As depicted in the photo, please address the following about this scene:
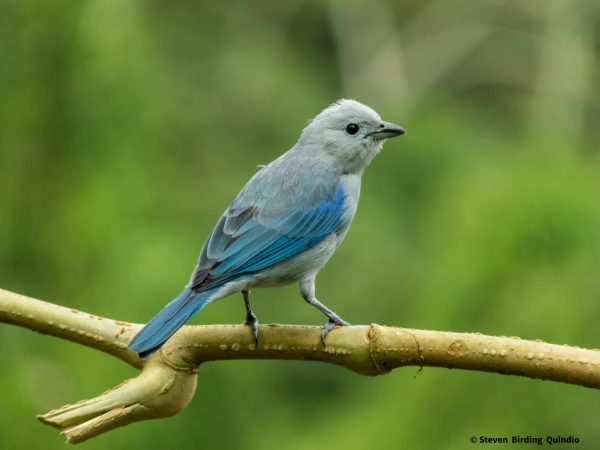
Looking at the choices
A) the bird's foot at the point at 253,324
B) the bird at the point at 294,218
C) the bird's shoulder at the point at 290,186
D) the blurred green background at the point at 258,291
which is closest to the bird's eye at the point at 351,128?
the bird at the point at 294,218

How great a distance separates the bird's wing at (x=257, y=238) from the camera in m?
4.28

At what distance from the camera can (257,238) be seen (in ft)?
14.6

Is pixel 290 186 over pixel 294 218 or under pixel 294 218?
over

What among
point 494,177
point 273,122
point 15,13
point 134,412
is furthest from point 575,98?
point 134,412

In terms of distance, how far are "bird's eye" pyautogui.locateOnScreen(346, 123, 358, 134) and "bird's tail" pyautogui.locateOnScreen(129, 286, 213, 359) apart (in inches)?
56.9

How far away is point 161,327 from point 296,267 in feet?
3.47

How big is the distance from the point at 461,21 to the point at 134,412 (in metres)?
5.76

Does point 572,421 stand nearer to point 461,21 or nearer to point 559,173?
point 559,173

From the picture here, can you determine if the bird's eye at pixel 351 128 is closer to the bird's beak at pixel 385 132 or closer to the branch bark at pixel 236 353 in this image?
the bird's beak at pixel 385 132

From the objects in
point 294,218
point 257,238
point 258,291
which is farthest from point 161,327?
point 258,291

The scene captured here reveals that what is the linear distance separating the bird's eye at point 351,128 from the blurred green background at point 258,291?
594 mm

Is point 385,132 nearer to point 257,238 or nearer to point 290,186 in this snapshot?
point 290,186

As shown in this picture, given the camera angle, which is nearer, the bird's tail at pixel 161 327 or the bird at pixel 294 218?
the bird's tail at pixel 161 327

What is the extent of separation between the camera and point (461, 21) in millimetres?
8469
